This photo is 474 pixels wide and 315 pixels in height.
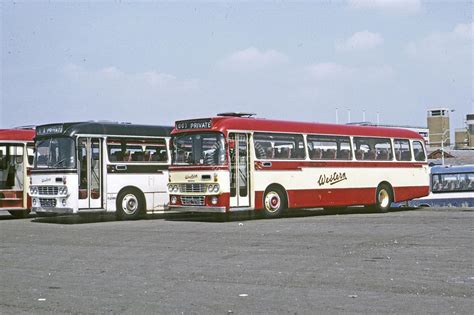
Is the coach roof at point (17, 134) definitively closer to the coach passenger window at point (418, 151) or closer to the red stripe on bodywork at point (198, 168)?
the red stripe on bodywork at point (198, 168)

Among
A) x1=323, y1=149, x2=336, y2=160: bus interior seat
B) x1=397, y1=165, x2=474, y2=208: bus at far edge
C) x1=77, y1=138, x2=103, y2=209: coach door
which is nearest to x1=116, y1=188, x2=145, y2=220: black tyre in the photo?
x1=77, y1=138, x2=103, y2=209: coach door

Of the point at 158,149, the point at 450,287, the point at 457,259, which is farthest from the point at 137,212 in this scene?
the point at 450,287

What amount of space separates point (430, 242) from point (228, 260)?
4189mm

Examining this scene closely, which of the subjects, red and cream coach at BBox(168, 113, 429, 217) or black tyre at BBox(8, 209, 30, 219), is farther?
black tyre at BBox(8, 209, 30, 219)

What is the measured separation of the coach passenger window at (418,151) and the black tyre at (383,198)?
2151 millimetres

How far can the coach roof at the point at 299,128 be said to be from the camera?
71.7ft

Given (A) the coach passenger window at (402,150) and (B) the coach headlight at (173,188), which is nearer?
(B) the coach headlight at (173,188)

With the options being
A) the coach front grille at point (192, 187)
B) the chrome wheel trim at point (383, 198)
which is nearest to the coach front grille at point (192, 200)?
the coach front grille at point (192, 187)

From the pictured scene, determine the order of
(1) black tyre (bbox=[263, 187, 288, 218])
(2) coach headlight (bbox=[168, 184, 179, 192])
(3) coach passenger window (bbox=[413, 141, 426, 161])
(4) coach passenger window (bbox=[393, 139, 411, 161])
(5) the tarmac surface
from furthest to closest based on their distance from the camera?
(3) coach passenger window (bbox=[413, 141, 426, 161]) → (4) coach passenger window (bbox=[393, 139, 411, 161]) → (1) black tyre (bbox=[263, 187, 288, 218]) → (2) coach headlight (bbox=[168, 184, 179, 192]) → (5) the tarmac surface

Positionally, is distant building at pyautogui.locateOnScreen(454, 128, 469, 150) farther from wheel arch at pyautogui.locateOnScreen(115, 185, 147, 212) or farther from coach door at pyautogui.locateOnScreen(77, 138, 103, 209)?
coach door at pyautogui.locateOnScreen(77, 138, 103, 209)

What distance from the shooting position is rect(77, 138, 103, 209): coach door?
22.1 m

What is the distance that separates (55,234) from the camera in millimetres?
18281

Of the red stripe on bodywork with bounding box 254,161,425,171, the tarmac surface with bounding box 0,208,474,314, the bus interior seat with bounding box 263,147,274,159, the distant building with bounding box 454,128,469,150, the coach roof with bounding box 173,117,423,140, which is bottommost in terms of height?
the tarmac surface with bounding box 0,208,474,314

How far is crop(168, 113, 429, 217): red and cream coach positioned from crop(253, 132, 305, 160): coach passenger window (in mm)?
30
